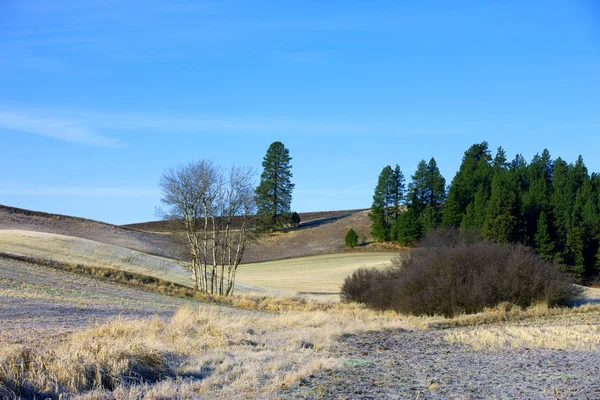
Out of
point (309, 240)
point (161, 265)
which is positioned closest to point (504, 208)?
point (309, 240)

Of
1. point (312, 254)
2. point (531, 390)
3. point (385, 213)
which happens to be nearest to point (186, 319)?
point (531, 390)

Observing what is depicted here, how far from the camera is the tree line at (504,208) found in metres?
69.1

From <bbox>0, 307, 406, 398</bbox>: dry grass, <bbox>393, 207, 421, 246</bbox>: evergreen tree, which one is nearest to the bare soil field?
<bbox>0, 307, 406, 398</bbox>: dry grass

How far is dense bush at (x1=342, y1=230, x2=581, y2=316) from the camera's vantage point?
28.3 meters

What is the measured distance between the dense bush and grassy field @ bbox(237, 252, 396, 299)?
1469 centimetres

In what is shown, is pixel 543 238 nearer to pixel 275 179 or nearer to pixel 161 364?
pixel 275 179

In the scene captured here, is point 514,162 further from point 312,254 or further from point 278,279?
point 278,279

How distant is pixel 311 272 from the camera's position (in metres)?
64.0

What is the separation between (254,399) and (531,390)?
4.10 metres

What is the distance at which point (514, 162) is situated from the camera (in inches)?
4333

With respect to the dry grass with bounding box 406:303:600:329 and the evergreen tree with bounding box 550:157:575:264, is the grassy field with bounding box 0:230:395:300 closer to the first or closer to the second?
the dry grass with bounding box 406:303:600:329

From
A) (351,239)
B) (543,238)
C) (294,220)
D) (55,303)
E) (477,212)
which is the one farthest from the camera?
(294,220)

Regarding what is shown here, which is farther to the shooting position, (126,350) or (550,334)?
(550,334)

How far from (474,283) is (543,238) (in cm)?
4612
